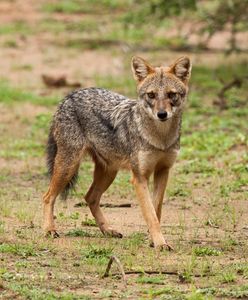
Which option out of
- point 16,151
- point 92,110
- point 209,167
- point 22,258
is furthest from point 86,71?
point 22,258

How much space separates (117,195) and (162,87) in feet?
8.83

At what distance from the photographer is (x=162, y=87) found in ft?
29.7

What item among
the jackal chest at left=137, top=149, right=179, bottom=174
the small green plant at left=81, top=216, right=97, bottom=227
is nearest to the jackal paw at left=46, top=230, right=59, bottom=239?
the small green plant at left=81, top=216, right=97, bottom=227

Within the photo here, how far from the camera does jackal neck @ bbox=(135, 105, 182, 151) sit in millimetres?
9164

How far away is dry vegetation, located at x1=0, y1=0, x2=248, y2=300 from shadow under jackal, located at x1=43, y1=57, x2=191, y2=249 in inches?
12.4

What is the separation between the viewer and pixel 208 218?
397 inches

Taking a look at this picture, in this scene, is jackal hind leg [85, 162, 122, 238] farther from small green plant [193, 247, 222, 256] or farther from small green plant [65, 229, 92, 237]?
small green plant [193, 247, 222, 256]

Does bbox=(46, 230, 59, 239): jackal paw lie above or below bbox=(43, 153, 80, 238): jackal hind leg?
below

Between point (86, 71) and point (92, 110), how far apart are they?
382 inches

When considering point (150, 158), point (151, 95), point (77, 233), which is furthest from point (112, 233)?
point (151, 95)

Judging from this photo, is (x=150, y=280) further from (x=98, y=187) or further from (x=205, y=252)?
(x=98, y=187)

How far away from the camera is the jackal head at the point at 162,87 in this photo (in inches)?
353

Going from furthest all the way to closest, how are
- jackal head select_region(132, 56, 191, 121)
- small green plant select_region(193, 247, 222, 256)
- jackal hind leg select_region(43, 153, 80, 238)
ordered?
jackal hind leg select_region(43, 153, 80, 238), jackal head select_region(132, 56, 191, 121), small green plant select_region(193, 247, 222, 256)

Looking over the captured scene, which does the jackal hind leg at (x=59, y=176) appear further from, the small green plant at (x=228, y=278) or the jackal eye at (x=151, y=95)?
the small green plant at (x=228, y=278)
